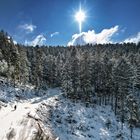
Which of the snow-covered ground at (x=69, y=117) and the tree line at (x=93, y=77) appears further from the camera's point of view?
the tree line at (x=93, y=77)

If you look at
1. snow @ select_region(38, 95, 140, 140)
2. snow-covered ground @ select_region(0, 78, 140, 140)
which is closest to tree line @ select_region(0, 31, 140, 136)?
snow-covered ground @ select_region(0, 78, 140, 140)

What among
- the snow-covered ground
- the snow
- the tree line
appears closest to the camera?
the snow-covered ground

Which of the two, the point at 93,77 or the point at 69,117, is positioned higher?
the point at 93,77

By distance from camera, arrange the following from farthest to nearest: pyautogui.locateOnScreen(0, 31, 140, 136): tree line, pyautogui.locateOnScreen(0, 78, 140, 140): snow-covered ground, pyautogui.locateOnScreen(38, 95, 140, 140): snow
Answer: pyautogui.locateOnScreen(0, 31, 140, 136): tree line → pyautogui.locateOnScreen(38, 95, 140, 140): snow → pyautogui.locateOnScreen(0, 78, 140, 140): snow-covered ground

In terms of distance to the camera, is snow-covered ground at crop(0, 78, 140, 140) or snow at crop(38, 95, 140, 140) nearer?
Result: snow-covered ground at crop(0, 78, 140, 140)

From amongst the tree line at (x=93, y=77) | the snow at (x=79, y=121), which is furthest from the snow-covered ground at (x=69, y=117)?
the tree line at (x=93, y=77)

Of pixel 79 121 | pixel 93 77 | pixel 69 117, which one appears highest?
pixel 93 77

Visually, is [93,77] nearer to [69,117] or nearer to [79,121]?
[79,121]

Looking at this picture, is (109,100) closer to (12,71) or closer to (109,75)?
(109,75)

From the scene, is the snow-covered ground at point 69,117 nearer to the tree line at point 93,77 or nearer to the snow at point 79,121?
the snow at point 79,121

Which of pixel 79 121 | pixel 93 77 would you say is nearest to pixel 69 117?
pixel 79 121

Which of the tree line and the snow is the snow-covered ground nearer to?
the snow

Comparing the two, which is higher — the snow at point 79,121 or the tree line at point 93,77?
the tree line at point 93,77

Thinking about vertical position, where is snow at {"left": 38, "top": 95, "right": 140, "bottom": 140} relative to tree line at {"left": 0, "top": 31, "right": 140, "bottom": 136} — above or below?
Answer: below
